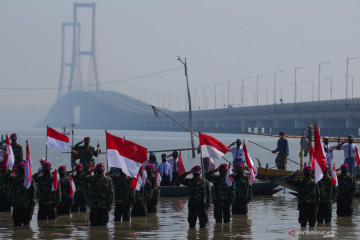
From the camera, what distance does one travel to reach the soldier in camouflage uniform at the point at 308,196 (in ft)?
76.8

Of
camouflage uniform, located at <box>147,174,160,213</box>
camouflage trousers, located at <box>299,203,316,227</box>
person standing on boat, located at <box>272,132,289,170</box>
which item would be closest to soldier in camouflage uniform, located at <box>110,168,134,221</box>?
camouflage uniform, located at <box>147,174,160,213</box>

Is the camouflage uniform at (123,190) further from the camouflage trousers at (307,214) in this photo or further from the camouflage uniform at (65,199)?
the camouflage trousers at (307,214)

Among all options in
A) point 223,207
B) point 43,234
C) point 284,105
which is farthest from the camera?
point 284,105

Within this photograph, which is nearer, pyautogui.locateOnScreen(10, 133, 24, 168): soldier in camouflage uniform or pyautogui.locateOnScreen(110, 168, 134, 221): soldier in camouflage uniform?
pyautogui.locateOnScreen(110, 168, 134, 221): soldier in camouflage uniform

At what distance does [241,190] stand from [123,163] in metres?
→ 4.41

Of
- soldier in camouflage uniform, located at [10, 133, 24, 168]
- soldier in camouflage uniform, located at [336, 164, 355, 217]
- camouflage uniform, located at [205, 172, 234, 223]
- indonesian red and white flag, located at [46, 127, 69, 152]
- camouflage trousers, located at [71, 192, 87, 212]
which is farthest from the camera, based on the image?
soldier in camouflage uniform, located at [10, 133, 24, 168]

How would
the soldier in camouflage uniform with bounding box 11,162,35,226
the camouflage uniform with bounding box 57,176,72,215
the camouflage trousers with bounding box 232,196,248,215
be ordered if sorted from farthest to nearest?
the camouflage trousers with bounding box 232,196,248,215 < the camouflage uniform with bounding box 57,176,72,215 < the soldier in camouflage uniform with bounding box 11,162,35,226

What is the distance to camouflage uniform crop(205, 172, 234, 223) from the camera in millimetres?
23969

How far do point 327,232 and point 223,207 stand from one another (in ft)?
10.1

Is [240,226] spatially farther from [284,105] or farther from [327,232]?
[284,105]

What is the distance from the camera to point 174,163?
34625 millimetres

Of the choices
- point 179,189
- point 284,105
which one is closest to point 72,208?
point 179,189

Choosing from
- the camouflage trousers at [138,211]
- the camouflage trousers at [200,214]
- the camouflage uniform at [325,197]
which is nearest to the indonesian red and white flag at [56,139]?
the camouflage trousers at [138,211]

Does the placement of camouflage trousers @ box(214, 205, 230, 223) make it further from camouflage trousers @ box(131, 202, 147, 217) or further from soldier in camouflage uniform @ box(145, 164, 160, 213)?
camouflage trousers @ box(131, 202, 147, 217)
